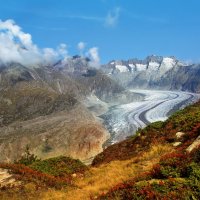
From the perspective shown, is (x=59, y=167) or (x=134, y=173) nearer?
(x=134, y=173)

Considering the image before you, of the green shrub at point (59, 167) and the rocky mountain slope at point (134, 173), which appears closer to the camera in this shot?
the rocky mountain slope at point (134, 173)

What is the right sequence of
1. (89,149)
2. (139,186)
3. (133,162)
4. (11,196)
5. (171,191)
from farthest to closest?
1. (89,149)
2. (133,162)
3. (11,196)
4. (139,186)
5. (171,191)

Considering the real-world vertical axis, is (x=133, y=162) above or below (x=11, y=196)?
above

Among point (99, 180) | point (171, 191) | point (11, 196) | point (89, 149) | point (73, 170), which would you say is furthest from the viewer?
point (89, 149)

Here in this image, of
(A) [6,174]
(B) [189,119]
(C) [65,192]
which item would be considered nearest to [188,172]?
(C) [65,192]

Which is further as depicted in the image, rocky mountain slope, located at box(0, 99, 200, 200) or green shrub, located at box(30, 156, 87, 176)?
green shrub, located at box(30, 156, 87, 176)

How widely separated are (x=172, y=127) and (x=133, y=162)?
9.39 m

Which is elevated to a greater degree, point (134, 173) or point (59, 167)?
point (59, 167)

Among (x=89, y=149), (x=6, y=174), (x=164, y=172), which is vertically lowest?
(x=164, y=172)

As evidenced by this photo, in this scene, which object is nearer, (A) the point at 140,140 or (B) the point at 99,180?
(B) the point at 99,180

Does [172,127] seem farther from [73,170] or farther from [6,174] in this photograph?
[6,174]

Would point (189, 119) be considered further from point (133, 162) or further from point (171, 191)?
point (171, 191)

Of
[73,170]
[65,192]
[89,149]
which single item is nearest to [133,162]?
[73,170]

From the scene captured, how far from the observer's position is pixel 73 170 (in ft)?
117
